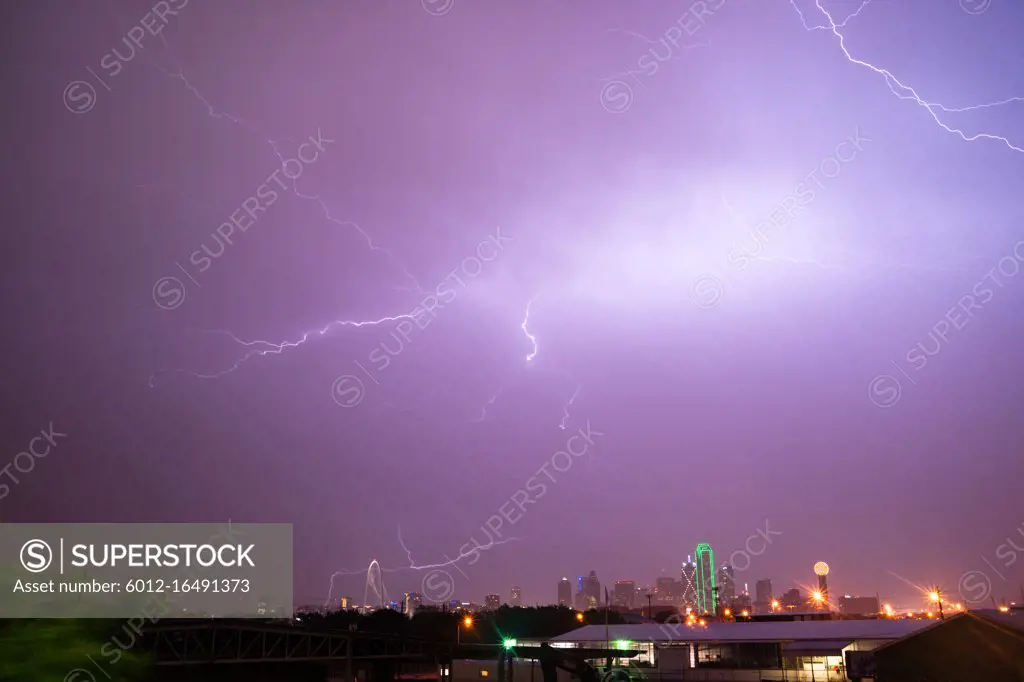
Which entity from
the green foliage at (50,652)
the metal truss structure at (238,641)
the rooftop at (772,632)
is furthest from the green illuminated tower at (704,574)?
the green foliage at (50,652)

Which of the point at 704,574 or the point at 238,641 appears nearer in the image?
the point at 238,641

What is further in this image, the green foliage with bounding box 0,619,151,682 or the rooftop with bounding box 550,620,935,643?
the rooftop with bounding box 550,620,935,643

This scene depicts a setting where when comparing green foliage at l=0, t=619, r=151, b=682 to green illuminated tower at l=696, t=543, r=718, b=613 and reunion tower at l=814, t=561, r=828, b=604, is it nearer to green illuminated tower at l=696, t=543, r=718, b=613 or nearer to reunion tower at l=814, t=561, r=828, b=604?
reunion tower at l=814, t=561, r=828, b=604

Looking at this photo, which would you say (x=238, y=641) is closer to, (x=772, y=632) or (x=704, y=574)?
(x=772, y=632)

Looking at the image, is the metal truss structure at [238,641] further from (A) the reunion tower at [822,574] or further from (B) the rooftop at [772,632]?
(A) the reunion tower at [822,574]

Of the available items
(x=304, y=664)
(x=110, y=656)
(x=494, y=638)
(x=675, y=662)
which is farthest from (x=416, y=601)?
(x=110, y=656)

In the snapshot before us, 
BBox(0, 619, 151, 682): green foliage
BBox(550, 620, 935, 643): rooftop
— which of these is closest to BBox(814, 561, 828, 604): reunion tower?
BBox(550, 620, 935, 643): rooftop

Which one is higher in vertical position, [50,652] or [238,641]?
[50,652]

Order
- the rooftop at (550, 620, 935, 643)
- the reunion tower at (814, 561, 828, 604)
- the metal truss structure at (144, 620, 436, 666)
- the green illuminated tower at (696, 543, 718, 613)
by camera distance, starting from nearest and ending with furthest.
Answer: the metal truss structure at (144, 620, 436, 666) → the rooftop at (550, 620, 935, 643) → the reunion tower at (814, 561, 828, 604) → the green illuminated tower at (696, 543, 718, 613)

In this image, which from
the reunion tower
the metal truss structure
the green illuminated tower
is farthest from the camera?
the green illuminated tower

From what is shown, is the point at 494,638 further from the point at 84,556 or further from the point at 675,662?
the point at 84,556

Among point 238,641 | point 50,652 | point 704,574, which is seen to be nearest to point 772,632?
point 238,641
